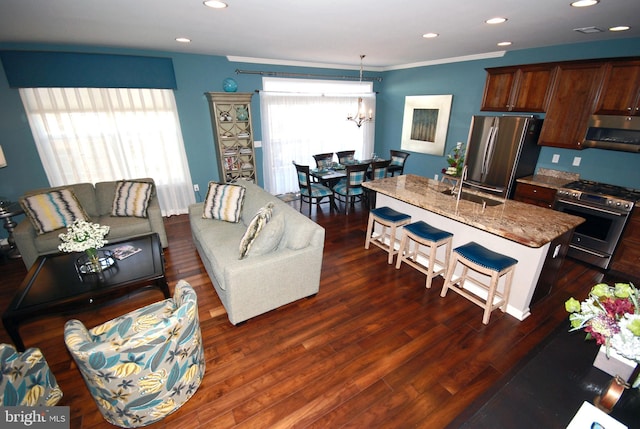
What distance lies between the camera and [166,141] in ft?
15.8

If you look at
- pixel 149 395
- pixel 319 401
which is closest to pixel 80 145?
pixel 149 395

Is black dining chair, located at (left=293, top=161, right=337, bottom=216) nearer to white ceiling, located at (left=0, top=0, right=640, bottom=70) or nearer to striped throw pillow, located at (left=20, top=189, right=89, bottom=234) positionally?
white ceiling, located at (left=0, top=0, right=640, bottom=70)

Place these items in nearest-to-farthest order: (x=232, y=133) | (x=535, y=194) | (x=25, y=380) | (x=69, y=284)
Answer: (x=25, y=380) → (x=69, y=284) → (x=535, y=194) → (x=232, y=133)

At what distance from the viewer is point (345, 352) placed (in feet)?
7.68

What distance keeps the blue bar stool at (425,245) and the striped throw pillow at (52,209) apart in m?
4.06

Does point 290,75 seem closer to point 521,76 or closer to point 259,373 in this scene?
point 521,76

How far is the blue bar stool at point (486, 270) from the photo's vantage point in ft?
8.12

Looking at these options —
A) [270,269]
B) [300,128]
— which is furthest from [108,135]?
[270,269]

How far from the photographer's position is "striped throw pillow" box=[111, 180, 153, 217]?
3779 mm

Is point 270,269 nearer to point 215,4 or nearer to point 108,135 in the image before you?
point 215,4

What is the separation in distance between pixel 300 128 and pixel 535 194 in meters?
4.37

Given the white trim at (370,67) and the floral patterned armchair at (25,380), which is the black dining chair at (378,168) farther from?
the floral patterned armchair at (25,380)

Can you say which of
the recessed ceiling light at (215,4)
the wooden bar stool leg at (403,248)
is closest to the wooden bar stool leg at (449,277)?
the wooden bar stool leg at (403,248)

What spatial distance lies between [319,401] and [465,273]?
2.01 m
